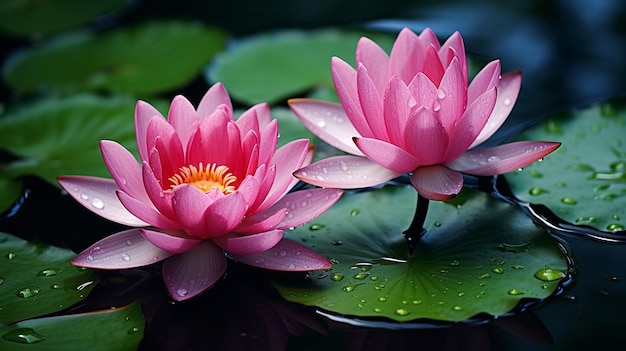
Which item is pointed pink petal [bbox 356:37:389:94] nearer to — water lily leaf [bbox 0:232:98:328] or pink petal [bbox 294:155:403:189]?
pink petal [bbox 294:155:403:189]

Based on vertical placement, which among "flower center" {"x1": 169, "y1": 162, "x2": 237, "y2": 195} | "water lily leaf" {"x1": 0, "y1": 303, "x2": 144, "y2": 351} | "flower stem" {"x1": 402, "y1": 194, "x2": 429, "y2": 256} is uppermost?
"flower center" {"x1": 169, "y1": 162, "x2": 237, "y2": 195}

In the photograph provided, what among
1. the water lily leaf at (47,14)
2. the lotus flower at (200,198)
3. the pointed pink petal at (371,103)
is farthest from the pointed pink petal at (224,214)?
the water lily leaf at (47,14)

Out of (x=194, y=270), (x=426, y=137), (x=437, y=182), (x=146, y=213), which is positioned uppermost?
(x=426, y=137)

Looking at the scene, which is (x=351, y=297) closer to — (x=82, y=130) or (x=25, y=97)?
(x=82, y=130)

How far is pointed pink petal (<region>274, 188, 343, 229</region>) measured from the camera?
5.18 ft

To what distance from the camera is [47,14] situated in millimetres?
3150

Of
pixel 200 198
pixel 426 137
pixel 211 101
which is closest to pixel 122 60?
pixel 211 101

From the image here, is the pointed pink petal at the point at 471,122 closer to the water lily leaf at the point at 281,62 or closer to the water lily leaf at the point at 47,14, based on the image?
the water lily leaf at the point at 281,62

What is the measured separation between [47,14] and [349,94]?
6.59 ft

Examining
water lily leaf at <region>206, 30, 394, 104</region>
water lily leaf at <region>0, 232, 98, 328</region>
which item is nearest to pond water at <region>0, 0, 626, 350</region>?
water lily leaf at <region>0, 232, 98, 328</region>

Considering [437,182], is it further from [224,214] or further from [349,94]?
[224,214]

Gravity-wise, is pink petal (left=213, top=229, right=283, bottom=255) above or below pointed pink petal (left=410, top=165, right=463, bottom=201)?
below

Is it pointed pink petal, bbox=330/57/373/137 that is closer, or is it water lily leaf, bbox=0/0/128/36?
pointed pink petal, bbox=330/57/373/137

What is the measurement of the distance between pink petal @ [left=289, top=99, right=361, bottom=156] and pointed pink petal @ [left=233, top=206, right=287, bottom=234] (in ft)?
0.76
